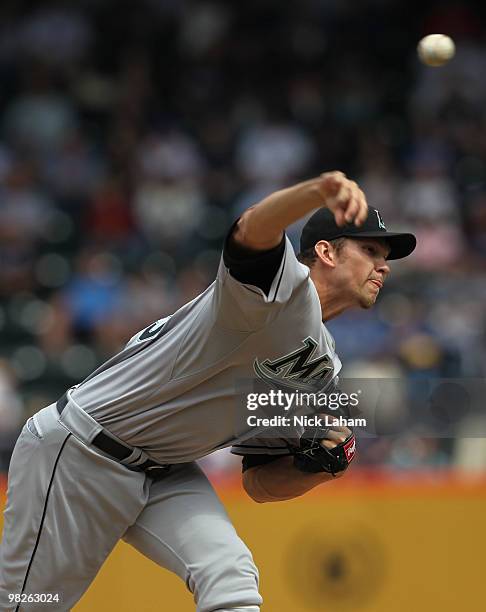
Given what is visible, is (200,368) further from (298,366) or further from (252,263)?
(252,263)

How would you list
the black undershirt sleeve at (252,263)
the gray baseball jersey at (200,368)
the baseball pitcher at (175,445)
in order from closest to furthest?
the black undershirt sleeve at (252,263)
the gray baseball jersey at (200,368)
the baseball pitcher at (175,445)

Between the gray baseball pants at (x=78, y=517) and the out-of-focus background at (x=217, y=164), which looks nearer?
the gray baseball pants at (x=78, y=517)

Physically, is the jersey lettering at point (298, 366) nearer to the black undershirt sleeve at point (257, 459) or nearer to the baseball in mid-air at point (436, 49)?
the black undershirt sleeve at point (257, 459)

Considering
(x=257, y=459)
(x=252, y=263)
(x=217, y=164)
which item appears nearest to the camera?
(x=252, y=263)

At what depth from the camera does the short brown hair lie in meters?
3.88

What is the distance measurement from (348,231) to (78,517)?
138cm

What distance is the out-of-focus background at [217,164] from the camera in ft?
25.9

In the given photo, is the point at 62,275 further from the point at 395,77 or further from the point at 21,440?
the point at 21,440

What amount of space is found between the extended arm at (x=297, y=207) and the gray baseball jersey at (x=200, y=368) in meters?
0.24

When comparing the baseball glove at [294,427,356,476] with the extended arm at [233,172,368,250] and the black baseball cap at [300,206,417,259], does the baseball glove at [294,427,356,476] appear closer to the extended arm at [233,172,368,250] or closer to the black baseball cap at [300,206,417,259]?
the black baseball cap at [300,206,417,259]

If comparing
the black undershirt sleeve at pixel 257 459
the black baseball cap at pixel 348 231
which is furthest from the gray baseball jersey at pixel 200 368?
the black baseball cap at pixel 348 231

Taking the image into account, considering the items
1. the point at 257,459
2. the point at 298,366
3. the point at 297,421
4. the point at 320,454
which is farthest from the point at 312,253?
the point at 257,459

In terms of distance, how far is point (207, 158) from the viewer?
416 inches

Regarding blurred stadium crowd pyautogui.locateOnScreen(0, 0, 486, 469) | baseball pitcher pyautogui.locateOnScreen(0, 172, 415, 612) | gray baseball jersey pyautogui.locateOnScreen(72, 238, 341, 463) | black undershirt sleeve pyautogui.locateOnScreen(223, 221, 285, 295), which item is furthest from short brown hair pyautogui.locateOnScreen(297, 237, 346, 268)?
blurred stadium crowd pyautogui.locateOnScreen(0, 0, 486, 469)
